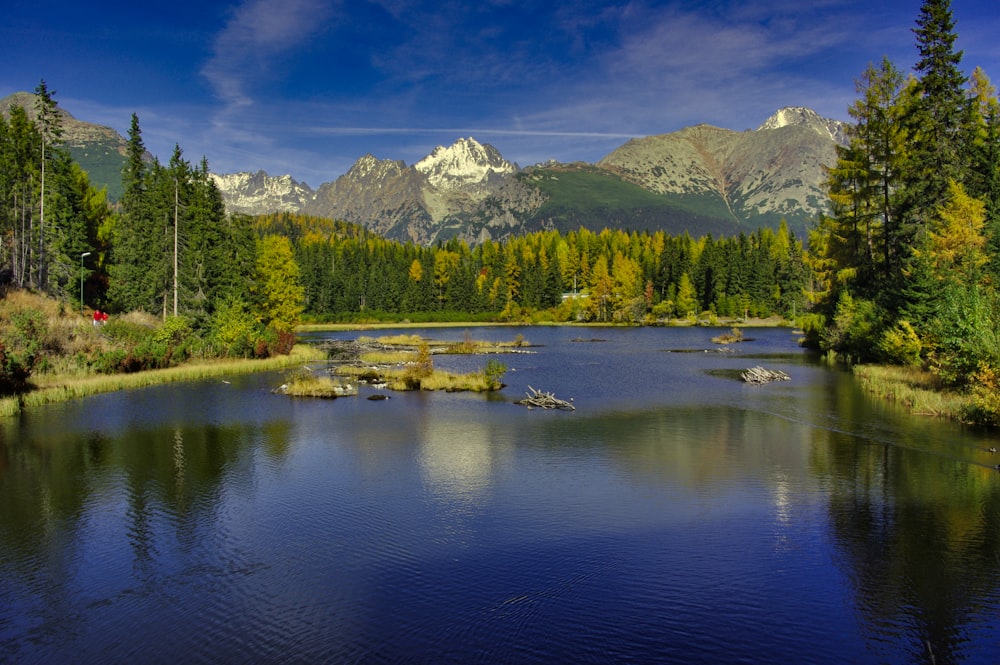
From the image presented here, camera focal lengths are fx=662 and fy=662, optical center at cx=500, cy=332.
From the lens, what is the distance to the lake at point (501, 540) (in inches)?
512

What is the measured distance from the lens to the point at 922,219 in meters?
52.0

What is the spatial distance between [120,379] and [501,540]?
39779mm

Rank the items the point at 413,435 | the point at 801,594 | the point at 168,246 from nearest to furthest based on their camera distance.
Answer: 1. the point at 801,594
2. the point at 413,435
3. the point at 168,246

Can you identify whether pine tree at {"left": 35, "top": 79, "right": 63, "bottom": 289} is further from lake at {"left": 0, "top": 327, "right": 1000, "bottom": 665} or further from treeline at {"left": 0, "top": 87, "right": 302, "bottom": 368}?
lake at {"left": 0, "top": 327, "right": 1000, "bottom": 665}

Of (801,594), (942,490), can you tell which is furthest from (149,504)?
(942,490)

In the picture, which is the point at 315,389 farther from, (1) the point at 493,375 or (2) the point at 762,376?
(2) the point at 762,376

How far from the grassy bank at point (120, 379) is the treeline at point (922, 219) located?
5055 cm

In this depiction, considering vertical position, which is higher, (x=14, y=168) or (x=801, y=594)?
(x=14, y=168)

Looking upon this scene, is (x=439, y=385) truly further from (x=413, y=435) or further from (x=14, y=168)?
(x=14, y=168)

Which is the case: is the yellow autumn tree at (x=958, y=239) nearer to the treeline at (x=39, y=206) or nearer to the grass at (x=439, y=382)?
the grass at (x=439, y=382)

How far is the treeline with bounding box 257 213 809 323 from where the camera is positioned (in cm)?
14538

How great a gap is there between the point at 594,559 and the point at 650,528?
283 cm

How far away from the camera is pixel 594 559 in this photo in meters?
16.6

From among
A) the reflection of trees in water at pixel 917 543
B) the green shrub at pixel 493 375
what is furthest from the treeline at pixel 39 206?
the reflection of trees in water at pixel 917 543
